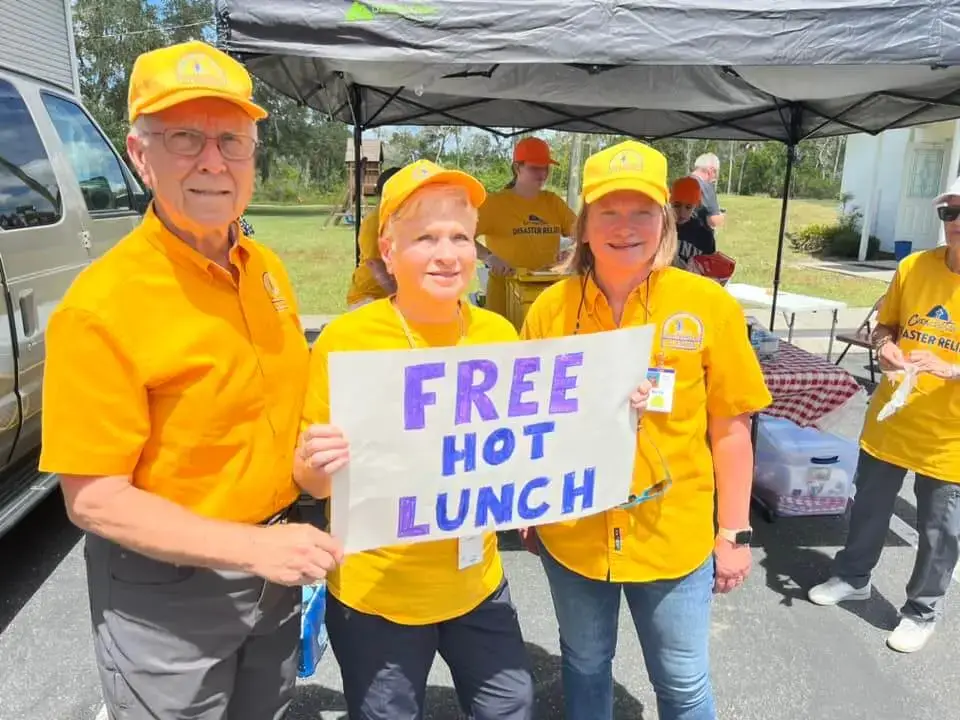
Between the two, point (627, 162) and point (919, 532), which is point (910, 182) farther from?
point (627, 162)

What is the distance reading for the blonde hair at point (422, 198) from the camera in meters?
1.60

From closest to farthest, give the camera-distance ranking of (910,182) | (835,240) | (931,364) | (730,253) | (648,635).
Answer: (648,635) < (931,364) < (910,182) < (730,253) < (835,240)

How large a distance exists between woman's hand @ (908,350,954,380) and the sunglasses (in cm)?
162

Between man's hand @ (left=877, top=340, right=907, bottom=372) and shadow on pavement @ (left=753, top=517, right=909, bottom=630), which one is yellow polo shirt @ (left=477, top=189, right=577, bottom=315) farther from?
man's hand @ (left=877, top=340, right=907, bottom=372)

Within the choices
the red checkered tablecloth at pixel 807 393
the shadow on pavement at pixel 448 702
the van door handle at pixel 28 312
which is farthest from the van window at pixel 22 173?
the red checkered tablecloth at pixel 807 393

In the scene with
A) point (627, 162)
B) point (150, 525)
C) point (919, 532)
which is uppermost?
point (627, 162)

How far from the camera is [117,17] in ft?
95.7

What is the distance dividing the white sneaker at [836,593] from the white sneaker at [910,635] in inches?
12.3

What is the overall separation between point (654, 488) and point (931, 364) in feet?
5.48

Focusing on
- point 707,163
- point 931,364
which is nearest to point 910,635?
point 931,364

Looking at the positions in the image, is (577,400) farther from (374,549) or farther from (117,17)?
(117,17)

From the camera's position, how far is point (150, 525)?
130cm

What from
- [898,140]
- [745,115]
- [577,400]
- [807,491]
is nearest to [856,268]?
[898,140]

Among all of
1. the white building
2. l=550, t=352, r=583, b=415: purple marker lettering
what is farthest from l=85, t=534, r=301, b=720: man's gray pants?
the white building
